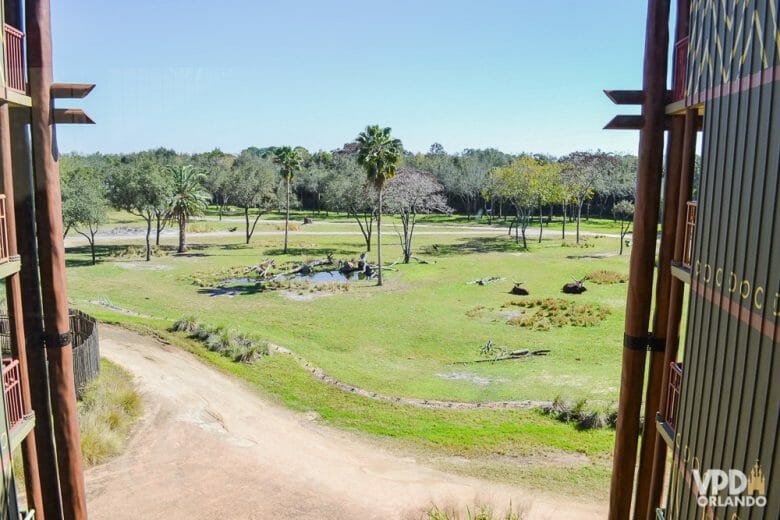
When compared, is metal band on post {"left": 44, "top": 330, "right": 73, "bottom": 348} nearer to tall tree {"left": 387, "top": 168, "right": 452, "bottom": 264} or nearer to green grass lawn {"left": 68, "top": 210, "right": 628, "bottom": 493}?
green grass lawn {"left": 68, "top": 210, "right": 628, "bottom": 493}

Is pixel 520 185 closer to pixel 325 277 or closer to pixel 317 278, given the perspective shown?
pixel 325 277

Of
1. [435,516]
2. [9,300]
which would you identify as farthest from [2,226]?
[435,516]

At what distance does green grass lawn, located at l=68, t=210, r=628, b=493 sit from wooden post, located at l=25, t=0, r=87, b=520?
7.16 meters

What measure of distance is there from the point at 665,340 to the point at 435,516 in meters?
4.45

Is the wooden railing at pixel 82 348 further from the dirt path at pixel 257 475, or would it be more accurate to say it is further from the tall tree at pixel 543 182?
the tall tree at pixel 543 182

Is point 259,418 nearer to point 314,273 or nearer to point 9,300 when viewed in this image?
point 9,300

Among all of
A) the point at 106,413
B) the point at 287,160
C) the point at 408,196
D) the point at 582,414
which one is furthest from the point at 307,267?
the point at 582,414

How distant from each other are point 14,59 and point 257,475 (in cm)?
834

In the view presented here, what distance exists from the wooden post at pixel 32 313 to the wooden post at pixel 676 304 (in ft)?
26.7

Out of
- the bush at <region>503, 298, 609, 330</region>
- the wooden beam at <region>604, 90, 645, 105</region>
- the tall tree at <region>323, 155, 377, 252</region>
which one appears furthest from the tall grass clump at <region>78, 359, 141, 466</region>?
the tall tree at <region>323, 155, 377, 252</region>

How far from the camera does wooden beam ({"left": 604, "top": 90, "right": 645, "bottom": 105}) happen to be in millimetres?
7926

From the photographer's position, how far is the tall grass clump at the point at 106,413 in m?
12.6

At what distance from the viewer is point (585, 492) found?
11500 mm

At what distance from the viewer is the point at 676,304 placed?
7.59 metres
